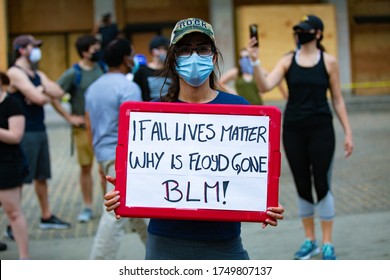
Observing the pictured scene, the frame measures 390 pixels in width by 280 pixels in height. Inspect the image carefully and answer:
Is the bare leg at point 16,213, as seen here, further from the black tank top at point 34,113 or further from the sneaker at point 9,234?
the black tank top at point 34,113

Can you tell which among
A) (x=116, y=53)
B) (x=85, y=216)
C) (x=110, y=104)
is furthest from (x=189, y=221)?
(x=85, y=216)

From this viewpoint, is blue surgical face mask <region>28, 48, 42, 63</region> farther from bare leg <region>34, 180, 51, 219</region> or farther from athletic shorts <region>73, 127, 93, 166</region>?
bare leg <region>34, 180, 51, 219</region>

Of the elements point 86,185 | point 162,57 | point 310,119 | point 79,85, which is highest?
point 162,57

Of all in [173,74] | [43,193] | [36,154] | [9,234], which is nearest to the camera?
[173,74]

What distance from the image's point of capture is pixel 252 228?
8344 millimetres

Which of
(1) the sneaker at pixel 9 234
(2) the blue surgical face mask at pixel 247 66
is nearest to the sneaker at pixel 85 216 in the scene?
(1) the sneaker at pixel 9 234

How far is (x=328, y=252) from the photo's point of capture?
679 cm

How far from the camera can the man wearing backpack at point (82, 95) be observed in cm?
916

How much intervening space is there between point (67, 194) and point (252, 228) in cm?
358

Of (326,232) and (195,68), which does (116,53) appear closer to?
(326,232)

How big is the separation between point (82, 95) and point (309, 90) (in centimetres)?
324

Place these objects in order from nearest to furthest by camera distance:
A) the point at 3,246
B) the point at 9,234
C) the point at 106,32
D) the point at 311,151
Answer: the point at 311,151, the point at 3,246, the point at 9,234, the point at 106,32

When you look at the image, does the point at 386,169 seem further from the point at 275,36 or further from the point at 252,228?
the point at 275,36

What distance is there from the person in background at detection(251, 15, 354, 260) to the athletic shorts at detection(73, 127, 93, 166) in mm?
2917
